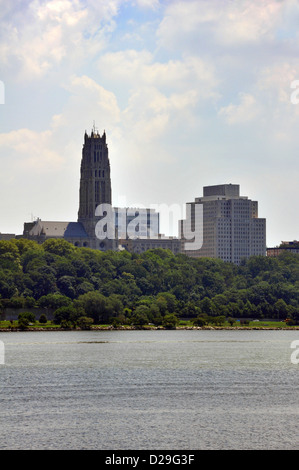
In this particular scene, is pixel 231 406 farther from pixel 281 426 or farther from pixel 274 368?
pixel 274 368

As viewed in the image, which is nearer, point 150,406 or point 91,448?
point 91,448

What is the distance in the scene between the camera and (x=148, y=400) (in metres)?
97.4

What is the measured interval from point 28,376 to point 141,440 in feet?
143

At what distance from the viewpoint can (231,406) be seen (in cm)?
9425

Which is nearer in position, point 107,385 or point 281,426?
point 281,426

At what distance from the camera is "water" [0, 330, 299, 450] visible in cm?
7856

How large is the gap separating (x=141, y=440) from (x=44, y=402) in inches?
786

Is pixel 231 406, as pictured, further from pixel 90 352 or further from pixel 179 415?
pixel 90 352

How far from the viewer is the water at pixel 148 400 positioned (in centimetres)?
7856
